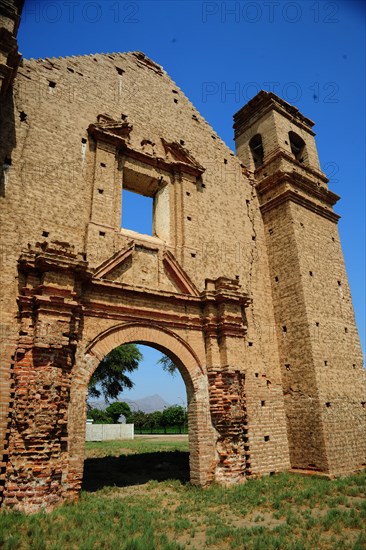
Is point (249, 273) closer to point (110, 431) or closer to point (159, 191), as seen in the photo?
point (159, 191)

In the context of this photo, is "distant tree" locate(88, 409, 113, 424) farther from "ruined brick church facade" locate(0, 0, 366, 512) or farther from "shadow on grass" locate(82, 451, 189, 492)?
"ruined brick church facade" locate(0, 0, 366, 512)

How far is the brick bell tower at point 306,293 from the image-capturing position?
1005 cm

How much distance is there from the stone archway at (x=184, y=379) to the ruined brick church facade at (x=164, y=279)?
0.12 feet

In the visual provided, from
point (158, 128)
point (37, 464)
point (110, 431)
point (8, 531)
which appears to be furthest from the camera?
point (110, 431)

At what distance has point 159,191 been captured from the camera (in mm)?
11539

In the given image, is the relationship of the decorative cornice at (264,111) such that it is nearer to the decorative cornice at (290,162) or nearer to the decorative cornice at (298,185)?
the decorative cornice at (290,162)

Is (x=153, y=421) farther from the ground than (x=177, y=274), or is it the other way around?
(x=177, y=274)

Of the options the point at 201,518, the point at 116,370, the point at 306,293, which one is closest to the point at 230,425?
the point at 201,518

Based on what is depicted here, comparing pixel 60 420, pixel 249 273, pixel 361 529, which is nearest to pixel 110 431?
pixel 249 273

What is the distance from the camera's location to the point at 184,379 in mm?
9531

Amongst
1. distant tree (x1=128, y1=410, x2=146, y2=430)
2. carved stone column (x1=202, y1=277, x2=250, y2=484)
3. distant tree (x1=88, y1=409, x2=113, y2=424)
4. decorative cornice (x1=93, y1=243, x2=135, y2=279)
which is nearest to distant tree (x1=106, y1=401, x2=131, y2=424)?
distant tree (x1=88, y1=409, x2=113, y2=424)

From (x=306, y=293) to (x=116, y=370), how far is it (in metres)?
18.5

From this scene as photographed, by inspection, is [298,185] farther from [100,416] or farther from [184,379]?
[100,416]

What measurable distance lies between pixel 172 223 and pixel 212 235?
131 cm
